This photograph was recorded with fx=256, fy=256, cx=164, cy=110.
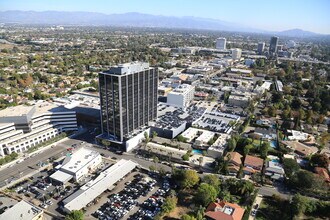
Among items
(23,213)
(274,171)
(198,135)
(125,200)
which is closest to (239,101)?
(198,135)

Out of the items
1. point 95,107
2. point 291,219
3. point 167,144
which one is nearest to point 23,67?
point 95,107

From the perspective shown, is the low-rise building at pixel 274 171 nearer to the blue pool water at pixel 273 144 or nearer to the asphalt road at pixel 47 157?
the blue pool water at pixel 273 144

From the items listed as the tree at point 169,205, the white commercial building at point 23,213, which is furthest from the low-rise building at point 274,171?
the white commercial building at point 23,213

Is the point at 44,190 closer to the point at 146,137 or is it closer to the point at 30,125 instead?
the point at 30,125

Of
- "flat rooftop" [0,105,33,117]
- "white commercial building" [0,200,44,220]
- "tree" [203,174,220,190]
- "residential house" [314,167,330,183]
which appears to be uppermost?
"flat rooftop" [0,105,33,117]

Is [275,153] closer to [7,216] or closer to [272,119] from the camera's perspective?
[272,119]

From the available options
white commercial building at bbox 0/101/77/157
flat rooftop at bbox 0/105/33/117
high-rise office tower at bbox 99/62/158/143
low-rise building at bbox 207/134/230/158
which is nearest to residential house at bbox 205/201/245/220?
low-rise building at bbox 207/134/230/158

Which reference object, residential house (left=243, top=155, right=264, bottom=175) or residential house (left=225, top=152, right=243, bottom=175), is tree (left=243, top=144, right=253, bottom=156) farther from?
residential house (left=243, top=155, right=264, bottom=175)
